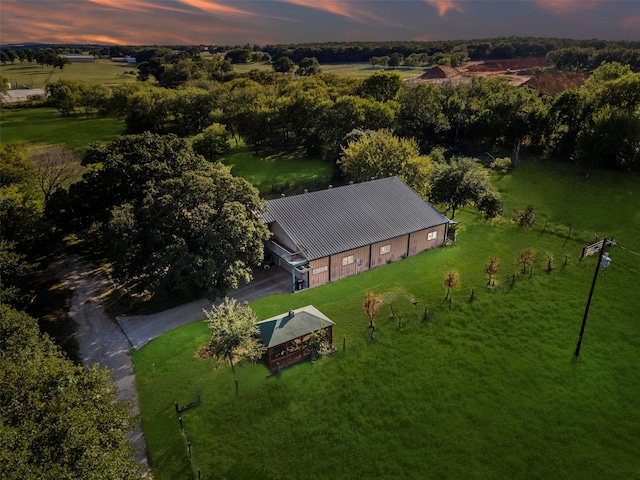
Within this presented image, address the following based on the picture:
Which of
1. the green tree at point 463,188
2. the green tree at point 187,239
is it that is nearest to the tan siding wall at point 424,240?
the green tree at point 463,188

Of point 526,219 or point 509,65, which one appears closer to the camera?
point 526,219

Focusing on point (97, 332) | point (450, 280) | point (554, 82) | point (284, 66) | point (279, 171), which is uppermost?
point (284, 66)

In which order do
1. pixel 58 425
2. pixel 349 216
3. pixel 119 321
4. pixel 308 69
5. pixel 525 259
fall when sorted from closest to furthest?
pixel 58 425 → pixel 119 321 → pixel 525 259 → pixel 349 216 → pixel 308 69

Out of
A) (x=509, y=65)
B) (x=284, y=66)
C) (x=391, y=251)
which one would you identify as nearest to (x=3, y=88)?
(x=284, y=66)

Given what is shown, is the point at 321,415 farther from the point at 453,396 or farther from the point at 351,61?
the point at 351,61

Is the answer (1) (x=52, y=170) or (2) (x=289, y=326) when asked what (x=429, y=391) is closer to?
(2) (x=289, y=326)

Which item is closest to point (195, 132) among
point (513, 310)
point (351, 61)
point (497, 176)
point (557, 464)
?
point (497, 176)

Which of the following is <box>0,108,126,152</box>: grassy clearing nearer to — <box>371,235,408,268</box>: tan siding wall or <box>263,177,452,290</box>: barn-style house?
<box>263,177,452,290</box>: barn-style house
